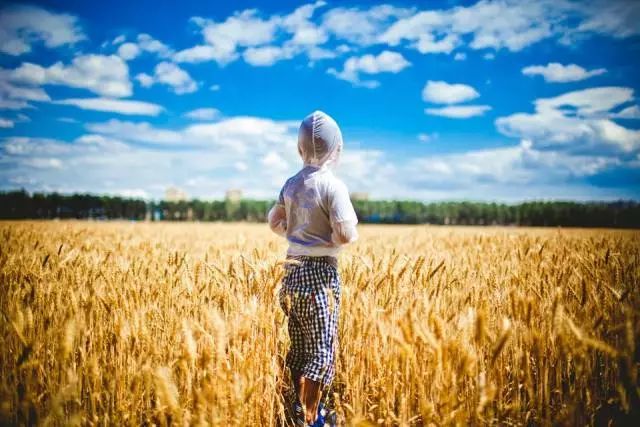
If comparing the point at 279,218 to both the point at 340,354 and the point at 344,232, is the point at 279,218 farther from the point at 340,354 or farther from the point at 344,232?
the point at 340,354

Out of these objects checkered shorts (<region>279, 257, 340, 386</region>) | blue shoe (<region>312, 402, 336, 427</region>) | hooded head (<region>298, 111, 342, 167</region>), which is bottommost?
blue shoe (<region>312, 402, 336, 427</region>)

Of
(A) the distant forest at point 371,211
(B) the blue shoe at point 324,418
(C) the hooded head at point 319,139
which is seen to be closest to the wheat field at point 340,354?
(B) the blue shoe at point 324,418

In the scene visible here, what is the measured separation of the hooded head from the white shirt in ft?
0.21

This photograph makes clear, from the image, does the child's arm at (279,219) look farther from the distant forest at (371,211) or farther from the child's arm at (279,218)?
the distant forest at (371,211)

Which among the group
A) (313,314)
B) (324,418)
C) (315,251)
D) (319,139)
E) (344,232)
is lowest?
(324,418)

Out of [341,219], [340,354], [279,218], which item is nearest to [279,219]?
[279,218]

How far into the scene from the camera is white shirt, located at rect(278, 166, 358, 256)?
2260 mm

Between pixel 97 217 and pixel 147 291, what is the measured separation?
74.4m

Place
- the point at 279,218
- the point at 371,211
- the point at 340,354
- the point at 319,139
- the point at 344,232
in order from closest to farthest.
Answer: the point at 344,232 → the point at 319,139 → the point at 279,218 → the point at 340,354 → the point at 371,211

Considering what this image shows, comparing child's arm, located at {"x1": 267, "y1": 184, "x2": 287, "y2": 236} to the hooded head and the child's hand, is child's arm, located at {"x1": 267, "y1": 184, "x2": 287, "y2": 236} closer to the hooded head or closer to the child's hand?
the hooded head

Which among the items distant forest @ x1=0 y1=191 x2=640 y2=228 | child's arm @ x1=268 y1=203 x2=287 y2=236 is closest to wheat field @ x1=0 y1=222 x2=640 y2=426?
child's arm @ x1=268 y1=203 x2=287 y2=236

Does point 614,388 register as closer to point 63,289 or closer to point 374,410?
point 374,410

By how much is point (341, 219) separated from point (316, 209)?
196 millimetres

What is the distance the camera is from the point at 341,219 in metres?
2.21
